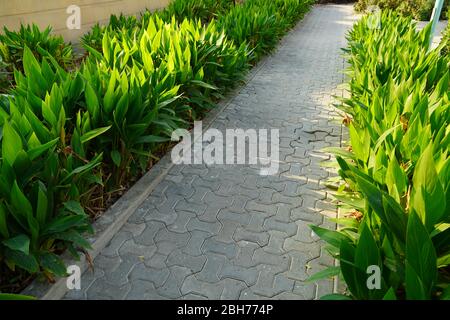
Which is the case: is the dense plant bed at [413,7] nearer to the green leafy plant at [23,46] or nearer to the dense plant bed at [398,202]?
the dense plant bed at [398,202]

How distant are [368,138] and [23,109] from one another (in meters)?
2.48

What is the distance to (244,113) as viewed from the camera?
525cm

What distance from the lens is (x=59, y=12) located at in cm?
719

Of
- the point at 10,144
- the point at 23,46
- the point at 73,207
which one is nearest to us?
the point at 10,144

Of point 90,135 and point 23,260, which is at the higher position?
point 90,135

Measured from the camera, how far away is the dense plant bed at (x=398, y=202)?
1805mm

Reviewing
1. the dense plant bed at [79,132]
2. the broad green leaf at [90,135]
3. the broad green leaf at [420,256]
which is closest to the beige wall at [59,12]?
the dense plant bed at [79,132]

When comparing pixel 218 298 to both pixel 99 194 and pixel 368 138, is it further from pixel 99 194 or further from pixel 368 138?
pixel 368 138

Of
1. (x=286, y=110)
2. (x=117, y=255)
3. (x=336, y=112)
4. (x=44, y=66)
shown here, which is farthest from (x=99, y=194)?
(x=336, y=112)

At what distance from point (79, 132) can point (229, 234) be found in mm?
1313

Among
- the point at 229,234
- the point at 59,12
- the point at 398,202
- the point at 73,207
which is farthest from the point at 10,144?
the point at 59,12

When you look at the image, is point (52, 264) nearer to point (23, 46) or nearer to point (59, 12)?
point (23, 46)

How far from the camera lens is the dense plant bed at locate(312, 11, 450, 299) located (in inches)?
71.1
